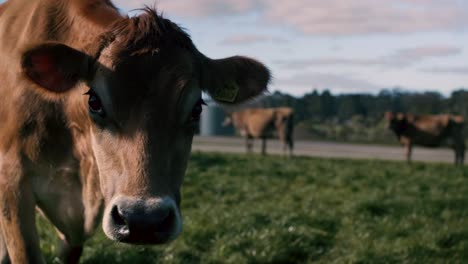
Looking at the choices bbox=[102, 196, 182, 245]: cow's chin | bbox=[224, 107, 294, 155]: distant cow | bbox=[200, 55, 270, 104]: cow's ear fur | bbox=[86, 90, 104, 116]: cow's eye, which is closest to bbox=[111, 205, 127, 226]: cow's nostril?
bbox=[102, 196, 182, 245]: cow's chin

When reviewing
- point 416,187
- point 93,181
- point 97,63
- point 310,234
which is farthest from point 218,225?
point 416,187

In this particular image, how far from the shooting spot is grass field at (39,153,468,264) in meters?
5.98

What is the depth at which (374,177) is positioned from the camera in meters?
12.8

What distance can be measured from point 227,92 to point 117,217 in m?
1.35

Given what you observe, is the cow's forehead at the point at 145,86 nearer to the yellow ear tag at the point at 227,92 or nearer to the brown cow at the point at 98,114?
the brown cow at the point at 98,114

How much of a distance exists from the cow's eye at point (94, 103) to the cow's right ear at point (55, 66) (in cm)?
20

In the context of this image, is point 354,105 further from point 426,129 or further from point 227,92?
point 227,92

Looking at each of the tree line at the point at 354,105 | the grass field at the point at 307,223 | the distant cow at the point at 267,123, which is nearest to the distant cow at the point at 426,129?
the distant cow at the point at 267,123

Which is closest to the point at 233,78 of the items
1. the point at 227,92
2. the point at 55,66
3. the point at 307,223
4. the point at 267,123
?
the point at 227,92

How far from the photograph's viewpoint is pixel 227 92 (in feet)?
13.9

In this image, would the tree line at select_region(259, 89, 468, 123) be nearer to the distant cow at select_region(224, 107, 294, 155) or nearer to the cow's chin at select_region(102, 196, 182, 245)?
the distant cow at select_region(224, 107, 294, 155)

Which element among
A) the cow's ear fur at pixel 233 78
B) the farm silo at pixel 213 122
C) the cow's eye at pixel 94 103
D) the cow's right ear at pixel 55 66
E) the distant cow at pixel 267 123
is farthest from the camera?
the farm silo at pixel 213 122

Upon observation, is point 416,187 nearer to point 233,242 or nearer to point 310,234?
point 310,234

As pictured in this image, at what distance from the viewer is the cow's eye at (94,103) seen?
356 cm
